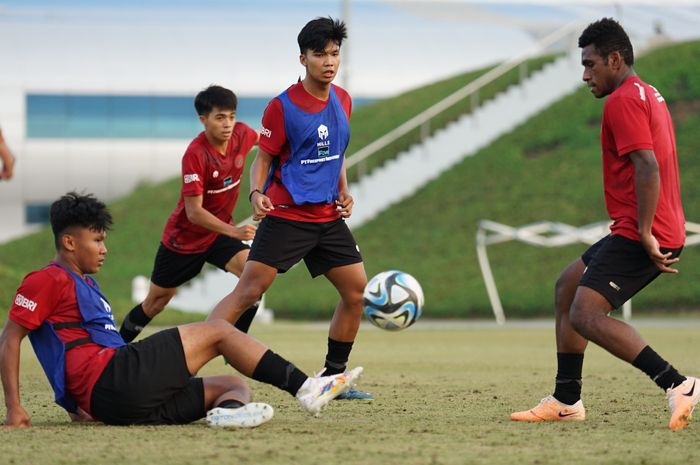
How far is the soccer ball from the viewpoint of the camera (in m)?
10.6

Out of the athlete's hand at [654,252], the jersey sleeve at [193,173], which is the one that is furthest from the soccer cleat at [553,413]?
the jersey sleeve at [193,173]

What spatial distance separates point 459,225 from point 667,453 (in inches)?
934

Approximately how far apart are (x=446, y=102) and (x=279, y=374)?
27.8 m

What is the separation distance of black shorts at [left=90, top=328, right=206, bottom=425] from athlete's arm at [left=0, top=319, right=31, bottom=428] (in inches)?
15.3

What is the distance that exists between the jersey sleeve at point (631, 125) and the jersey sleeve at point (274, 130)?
243 centimetres

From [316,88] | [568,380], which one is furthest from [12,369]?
[568,380]

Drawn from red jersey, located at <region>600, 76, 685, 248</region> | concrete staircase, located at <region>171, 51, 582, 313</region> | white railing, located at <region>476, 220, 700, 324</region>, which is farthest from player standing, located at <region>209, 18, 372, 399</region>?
concrete staircase, located at <region>171, 51, 582, 313</region>

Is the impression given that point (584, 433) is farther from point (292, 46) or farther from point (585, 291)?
point (292, 46)

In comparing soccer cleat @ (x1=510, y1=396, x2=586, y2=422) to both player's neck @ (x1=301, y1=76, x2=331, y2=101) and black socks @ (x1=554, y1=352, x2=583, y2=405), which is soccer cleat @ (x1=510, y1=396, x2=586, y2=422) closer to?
black socks @ (x1=554, y1=352, x2=583, y2=405)

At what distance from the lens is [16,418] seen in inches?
259

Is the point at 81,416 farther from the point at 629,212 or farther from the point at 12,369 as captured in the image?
the point at 629,212

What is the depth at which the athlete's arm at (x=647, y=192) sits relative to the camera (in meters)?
6.84

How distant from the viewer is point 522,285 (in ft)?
84.7

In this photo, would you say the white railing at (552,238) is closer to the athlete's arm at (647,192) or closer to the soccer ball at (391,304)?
the soccer ball at (391,304)
